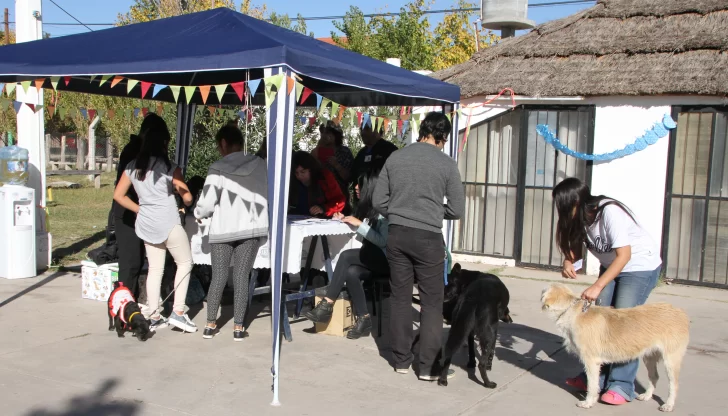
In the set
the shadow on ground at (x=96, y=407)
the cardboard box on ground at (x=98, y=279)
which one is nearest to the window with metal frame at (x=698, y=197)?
the cardboard box on ground at (x=98, y=279)

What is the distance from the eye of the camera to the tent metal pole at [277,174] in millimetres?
4430

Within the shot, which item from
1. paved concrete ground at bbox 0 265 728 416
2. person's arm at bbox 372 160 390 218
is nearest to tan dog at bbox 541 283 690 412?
paved concrete ground at bbox 0 265 728 416

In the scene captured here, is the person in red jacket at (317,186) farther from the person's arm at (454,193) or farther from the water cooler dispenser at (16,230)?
the water cooler dispenser at (16,230)

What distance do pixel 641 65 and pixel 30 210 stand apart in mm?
7745

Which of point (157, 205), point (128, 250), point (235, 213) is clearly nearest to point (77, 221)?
point (128, 250)

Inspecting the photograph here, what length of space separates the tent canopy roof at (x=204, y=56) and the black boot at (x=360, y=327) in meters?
1.98

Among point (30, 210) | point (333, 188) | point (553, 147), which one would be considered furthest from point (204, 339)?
point (553, 147)

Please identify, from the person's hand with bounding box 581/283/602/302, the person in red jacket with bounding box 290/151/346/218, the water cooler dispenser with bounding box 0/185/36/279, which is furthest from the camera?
the water cooler dispenser with bounding box 0/185/36/279

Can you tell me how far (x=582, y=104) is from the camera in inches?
361

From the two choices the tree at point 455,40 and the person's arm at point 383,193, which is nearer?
the person's arm at point 383,193

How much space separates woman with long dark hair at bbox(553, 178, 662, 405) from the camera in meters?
4.41

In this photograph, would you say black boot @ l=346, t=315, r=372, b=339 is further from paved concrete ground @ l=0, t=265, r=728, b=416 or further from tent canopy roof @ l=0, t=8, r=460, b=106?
tent canopy roof @ l=0, t=8, r=460, b=106

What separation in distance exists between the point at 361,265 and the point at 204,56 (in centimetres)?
217

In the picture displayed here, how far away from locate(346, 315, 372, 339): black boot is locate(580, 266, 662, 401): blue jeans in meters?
2.07
